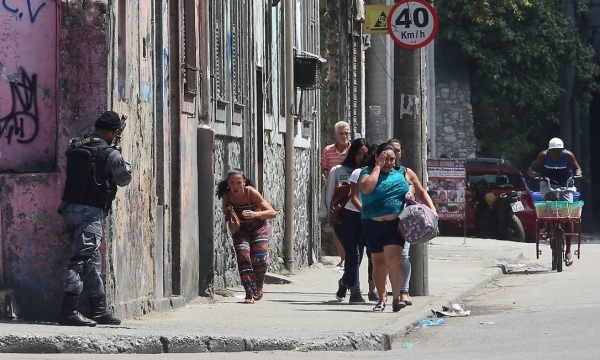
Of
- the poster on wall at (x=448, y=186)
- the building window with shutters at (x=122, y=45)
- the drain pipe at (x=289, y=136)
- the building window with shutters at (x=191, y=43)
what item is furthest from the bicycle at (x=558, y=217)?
the building window with shutters at (x=122, y=45)

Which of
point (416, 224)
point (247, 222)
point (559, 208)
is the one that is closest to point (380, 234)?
point (416, 224)

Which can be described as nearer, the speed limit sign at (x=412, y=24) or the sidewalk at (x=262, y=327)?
the sidewalk at (x=262, y=327)

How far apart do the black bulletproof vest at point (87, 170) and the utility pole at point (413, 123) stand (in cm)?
520

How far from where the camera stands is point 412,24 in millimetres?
16109

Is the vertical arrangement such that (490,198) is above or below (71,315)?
above

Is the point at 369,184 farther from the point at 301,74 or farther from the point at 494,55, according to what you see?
the point at 494,55

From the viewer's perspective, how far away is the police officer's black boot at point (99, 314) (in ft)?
37.3

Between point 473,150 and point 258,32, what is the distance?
2297cm

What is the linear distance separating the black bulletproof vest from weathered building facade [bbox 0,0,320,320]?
333mm

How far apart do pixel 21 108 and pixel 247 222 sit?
3.64 m

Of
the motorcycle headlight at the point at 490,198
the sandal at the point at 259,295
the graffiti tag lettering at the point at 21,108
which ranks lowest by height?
the sandal at the point at 259,295

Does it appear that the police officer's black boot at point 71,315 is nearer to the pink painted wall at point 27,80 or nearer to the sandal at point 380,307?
the pink painted wall at point 27,80

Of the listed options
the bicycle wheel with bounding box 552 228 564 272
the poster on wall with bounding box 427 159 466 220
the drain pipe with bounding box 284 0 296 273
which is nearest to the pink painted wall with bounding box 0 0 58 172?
the drain pipe with bounding box 284 0 296 273

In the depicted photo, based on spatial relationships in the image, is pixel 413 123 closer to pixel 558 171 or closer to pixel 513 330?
pixel 513 330
